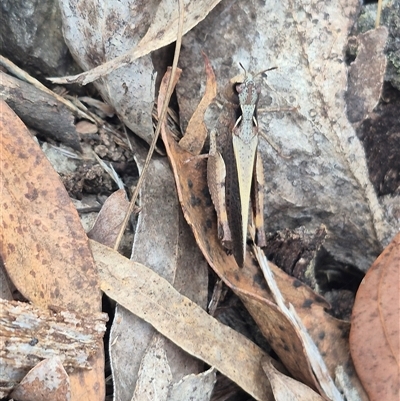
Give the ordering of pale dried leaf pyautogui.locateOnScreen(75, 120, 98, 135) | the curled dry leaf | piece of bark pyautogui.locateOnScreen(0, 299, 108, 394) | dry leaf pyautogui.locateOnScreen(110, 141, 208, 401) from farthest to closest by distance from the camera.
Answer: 1. pale dried leaf pyautogui.locateOnScreen(75, 120, 98, 135)
2. the curled dry leaf
3. dry leaf pyautogui.locateOnScreen(110, 141, 208, 401)
4. piece of bark pyautogui.locateOnScreen(0, 299, 108, 394)

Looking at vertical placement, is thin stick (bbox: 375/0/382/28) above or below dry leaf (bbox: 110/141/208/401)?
above

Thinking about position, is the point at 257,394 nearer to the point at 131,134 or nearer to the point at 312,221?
the point at 312,221

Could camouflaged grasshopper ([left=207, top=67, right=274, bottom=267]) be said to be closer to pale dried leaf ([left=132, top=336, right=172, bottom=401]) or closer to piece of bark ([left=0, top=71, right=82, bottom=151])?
pale dried leaf ([left=132, top=336, right=172, bottom=401])

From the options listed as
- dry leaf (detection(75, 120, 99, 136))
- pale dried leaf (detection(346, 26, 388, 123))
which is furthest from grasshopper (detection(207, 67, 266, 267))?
dry leaf (detection(75, 120, 99, 136))

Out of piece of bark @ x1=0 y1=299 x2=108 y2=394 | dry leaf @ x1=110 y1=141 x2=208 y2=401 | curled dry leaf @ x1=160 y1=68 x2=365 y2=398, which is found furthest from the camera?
curled dry leaf @ x1=160 y1=68 x2=365 y2=398

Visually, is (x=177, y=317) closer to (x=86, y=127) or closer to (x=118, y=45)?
(x=86, y=127)

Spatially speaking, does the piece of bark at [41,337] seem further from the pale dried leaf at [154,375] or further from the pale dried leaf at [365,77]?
the pale dried leaf at [365,77]

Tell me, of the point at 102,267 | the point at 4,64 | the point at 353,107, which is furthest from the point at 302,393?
the point at 4,64
